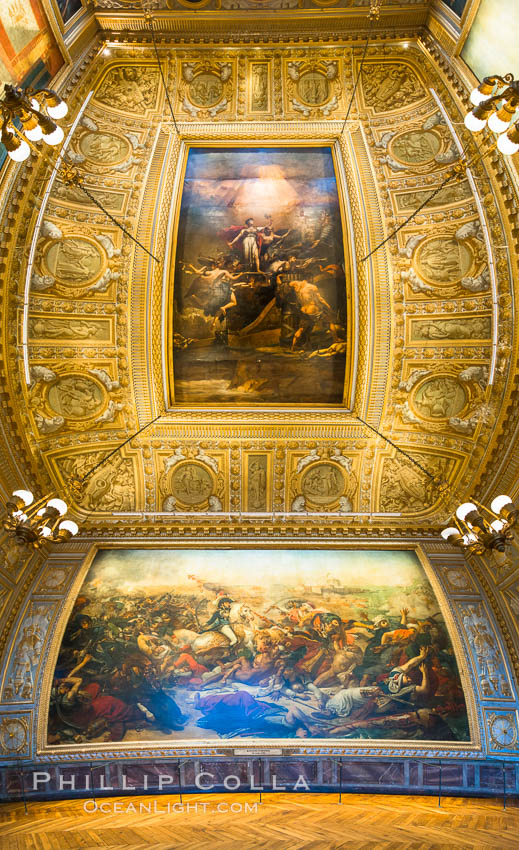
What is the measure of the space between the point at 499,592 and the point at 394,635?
230cm

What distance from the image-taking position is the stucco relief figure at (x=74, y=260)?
1108 cm

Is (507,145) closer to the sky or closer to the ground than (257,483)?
closer to the sky

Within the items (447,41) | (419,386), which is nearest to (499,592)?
(419,386)

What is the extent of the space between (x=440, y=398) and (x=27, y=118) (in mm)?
8913

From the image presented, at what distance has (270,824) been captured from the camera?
809cm

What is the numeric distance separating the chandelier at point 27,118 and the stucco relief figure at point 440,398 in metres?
8.25

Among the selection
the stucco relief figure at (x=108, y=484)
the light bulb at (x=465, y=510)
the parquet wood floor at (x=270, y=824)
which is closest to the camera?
the parquet wood floor at (x=270, y=824)

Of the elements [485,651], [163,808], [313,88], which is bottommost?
[163,808]

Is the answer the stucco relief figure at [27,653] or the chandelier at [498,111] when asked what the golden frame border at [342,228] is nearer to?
the chandelier at [498,111]

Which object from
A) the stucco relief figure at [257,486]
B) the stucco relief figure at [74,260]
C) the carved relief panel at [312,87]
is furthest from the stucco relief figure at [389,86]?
the stucco relief figure at [257,486]

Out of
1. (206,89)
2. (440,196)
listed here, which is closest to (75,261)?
(206,89)

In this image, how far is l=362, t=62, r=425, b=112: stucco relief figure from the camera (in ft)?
36.2

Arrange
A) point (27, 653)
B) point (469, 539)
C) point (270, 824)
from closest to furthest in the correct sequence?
point (270, 824)
point (469, 539)
point (27, 653)

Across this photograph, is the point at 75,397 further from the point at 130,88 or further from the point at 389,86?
the point at 389,86
